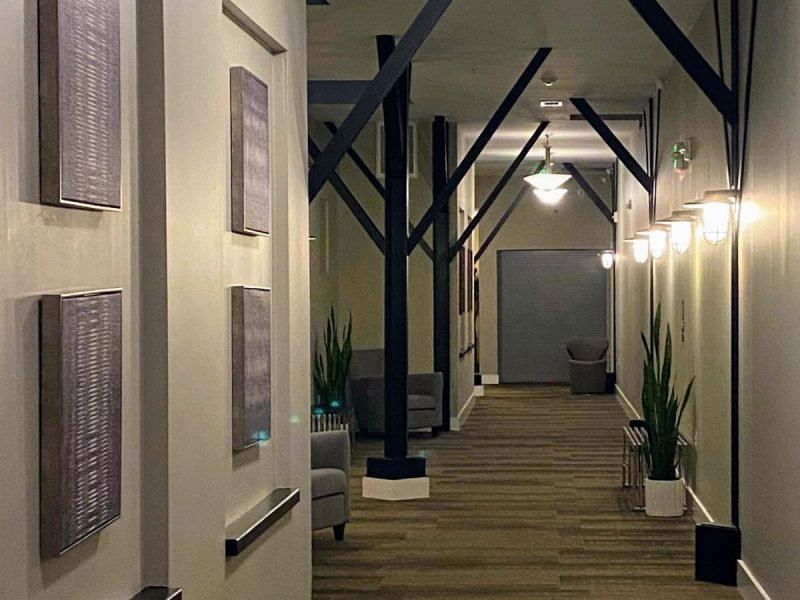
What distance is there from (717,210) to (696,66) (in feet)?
2.18

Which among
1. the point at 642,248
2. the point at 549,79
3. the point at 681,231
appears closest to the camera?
the point at 681,231

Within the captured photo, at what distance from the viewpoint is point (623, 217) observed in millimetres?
15734

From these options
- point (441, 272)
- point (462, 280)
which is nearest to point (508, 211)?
point (462, 280)

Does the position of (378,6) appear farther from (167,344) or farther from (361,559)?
(167,344)

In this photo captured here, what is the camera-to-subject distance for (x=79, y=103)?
2.32m

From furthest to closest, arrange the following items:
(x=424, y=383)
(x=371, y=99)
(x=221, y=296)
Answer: (x=424, y=383)
(x=371, y=99)
(x=221, y=296)

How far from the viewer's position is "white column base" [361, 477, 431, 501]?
27.8 feet

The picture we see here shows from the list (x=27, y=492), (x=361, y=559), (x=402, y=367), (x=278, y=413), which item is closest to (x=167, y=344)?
(x=27, y=492)

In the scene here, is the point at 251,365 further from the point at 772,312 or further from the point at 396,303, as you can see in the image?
the point at 396,303

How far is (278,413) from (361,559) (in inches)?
104

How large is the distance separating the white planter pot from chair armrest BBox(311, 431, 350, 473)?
6.46ft

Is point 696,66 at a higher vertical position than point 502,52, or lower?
lower

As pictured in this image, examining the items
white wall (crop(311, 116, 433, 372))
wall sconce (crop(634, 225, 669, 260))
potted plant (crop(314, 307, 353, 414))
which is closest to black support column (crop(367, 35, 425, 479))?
wall sconce (crop(634, 225, 669, 260))

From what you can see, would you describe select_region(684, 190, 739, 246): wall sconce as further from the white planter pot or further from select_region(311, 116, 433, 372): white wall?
select_region(311, 116, 433, 372): white wall
